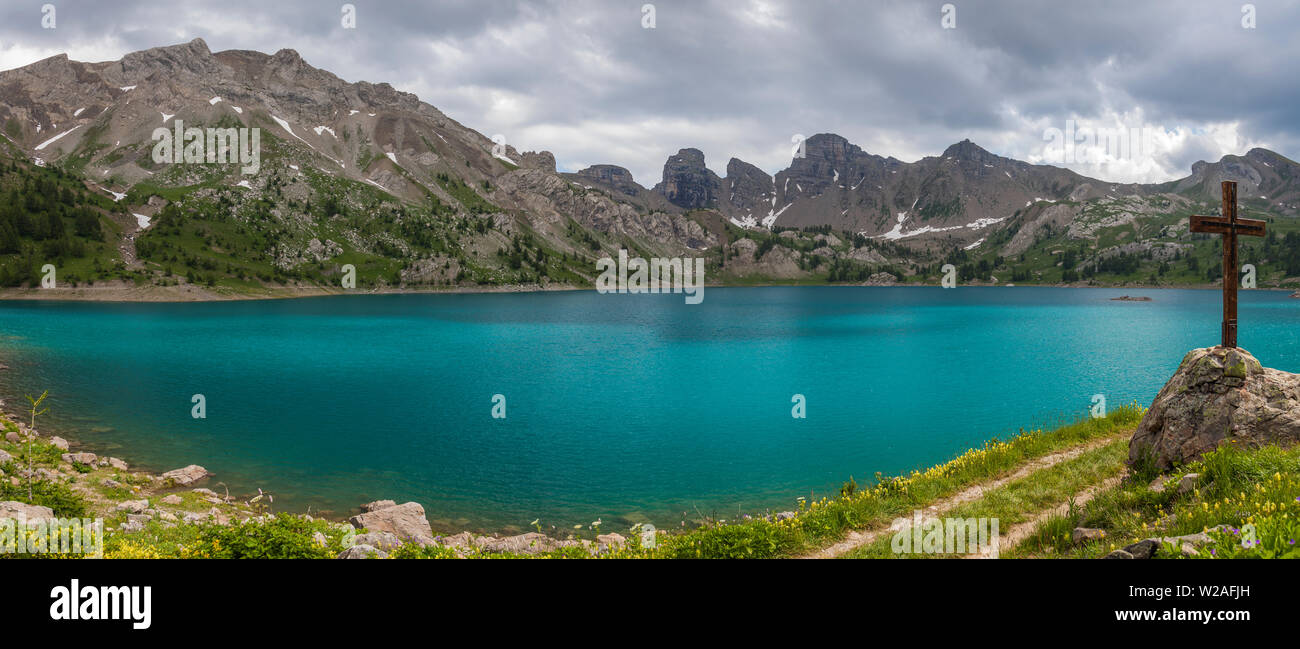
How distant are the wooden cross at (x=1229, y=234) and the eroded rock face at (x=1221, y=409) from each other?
1.39 meters

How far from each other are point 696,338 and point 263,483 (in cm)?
7564

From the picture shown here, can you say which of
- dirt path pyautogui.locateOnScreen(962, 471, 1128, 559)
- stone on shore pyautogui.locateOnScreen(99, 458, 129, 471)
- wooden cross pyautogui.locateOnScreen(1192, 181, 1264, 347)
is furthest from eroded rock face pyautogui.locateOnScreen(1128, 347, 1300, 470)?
stone on shore pyautogui.locateOnScreen(99, 458, 129, 471)

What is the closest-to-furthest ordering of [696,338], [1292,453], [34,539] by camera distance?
1. [34,539]
2. [1292,453]
3. [696,338]

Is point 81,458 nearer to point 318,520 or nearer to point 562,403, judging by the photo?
point 318,520

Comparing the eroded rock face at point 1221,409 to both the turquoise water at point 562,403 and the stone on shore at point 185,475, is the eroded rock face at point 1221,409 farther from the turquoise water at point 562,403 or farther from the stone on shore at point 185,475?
the stone on shore at point 185,475

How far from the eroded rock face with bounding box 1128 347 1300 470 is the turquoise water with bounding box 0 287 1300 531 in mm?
14715

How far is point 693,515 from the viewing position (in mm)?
26609

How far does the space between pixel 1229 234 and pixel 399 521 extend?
31173 millimetres

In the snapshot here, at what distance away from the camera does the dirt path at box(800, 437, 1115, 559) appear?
1506 cm

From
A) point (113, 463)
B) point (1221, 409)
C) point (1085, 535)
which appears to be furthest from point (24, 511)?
point (1221, 409)

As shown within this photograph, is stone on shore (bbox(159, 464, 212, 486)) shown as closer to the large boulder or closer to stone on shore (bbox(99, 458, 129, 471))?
stone on shore (bbox(99, 458, 129, 471))

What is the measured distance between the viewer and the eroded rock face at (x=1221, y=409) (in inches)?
614
